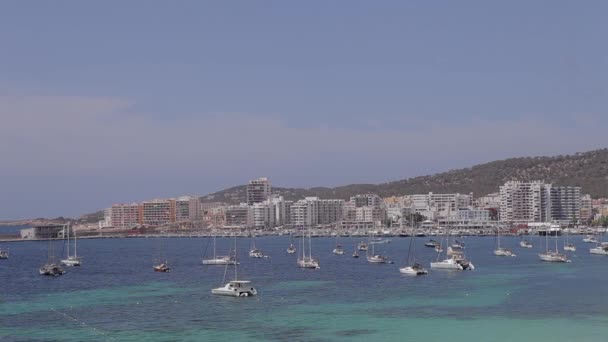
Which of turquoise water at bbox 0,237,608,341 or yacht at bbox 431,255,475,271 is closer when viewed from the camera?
turquoise water at bbox 0,237,608,341

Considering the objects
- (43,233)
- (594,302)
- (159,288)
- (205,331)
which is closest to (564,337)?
(594,302)

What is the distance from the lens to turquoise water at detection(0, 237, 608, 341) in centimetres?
3650

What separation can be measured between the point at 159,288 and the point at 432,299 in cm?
2080

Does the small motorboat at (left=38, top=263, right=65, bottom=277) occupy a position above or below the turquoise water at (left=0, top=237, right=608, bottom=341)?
below

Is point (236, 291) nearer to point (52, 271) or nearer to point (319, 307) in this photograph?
point (319, 307)

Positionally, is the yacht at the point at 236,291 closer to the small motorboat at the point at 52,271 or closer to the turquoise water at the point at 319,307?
the turquoise water at the point at 319,307

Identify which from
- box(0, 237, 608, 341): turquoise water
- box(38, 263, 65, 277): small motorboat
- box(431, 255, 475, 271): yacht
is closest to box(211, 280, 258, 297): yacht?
box(0, 237, 608, 341): turquoise water

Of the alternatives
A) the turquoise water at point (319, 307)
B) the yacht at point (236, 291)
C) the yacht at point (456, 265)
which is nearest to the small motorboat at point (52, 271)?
the turquoise water at point (319, 307)

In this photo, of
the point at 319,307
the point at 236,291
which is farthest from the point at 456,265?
the point at 319,307

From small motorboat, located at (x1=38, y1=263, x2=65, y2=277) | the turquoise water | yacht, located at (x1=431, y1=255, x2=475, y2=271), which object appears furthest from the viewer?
small motorboat, located at (x1=38, y1=263, x2=65, y2=277)

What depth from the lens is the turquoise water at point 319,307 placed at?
3650cm

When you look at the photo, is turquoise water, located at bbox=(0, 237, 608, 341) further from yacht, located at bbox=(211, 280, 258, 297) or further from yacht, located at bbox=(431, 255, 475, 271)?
yacht, located at bbox=(431, 255, 475, 271)

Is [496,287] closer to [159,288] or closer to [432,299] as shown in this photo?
[432,299]

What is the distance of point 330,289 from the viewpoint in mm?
56594
